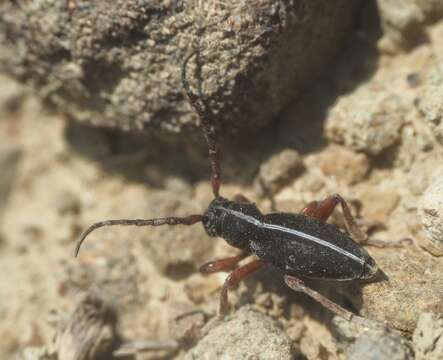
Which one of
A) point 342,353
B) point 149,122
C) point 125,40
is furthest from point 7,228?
point 342,353

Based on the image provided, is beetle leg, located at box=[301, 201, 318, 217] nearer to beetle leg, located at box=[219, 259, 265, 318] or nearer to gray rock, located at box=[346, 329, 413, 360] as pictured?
beetle leg, located at box=[219, 259, 265, 318]

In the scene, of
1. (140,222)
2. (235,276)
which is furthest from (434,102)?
(140,222)

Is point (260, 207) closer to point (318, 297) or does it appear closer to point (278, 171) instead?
point (278, 171)

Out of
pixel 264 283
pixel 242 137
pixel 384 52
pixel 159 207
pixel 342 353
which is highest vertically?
pixel 384 52

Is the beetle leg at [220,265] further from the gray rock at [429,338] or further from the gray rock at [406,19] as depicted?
the gray rock at [406,19]

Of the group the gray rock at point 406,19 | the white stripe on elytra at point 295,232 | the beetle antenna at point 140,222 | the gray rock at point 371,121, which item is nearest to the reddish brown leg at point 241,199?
the white stripe on elytra at point 295,232

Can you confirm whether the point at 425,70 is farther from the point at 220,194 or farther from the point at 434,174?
the point at 220,194

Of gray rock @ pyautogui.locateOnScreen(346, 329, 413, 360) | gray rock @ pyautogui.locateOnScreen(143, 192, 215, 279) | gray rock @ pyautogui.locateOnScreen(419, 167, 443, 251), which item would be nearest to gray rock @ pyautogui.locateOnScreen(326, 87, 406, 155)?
gray rock @ pyautogui.locateOnScreen(419, 167, 443, 251)
